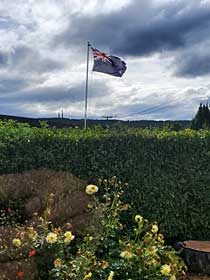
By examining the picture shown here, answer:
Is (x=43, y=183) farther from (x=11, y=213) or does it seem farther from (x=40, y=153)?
(x=40, y=153)

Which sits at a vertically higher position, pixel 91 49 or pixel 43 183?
pixel 91 49

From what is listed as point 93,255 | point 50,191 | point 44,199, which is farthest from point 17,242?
point 50,191

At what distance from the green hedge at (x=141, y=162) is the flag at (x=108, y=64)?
1.57 meters

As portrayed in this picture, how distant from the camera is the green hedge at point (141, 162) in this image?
218 inches

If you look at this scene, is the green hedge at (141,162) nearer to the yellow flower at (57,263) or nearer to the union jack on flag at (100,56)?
the union jack on flag at (100,56)

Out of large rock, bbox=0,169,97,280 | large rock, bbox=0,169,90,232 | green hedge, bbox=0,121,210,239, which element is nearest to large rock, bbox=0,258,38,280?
large rock, bbox=0,169,97,280

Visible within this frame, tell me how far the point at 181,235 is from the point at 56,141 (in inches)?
76.8

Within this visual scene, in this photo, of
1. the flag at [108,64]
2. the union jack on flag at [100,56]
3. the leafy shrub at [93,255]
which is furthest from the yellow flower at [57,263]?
the union jack on flag at [100,56]

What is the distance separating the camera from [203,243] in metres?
5.43

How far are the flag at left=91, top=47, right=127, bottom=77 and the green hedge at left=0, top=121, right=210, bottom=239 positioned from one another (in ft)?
5.15

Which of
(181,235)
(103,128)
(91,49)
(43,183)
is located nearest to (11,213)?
(43,183)

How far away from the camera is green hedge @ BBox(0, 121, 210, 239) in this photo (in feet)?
18.2

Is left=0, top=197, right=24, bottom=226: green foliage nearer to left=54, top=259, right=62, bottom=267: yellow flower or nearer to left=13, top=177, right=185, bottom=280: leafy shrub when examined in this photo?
left=13, top=177, right=185, bottom=280: leafy shrub

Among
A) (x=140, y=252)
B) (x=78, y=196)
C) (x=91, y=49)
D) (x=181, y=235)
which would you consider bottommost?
(x=181, y=235)
